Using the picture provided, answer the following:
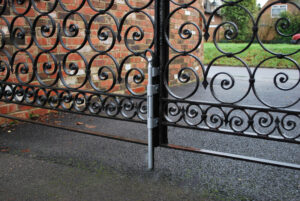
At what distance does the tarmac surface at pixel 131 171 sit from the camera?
1.71m

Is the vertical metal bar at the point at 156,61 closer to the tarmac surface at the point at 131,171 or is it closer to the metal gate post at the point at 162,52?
the metal gate post at the point at 162,52

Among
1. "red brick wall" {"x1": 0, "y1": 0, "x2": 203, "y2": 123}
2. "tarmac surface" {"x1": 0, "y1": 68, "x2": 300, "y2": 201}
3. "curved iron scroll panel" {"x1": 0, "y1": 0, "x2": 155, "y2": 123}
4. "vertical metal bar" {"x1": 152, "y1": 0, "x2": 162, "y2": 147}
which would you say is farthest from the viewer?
"red brick wall" {"x1": 0, "y1": 0, "x2": 203, "y2": 123}

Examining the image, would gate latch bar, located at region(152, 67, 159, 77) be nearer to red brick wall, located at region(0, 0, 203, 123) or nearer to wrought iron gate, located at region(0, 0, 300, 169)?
wrought iron gate, located at region(0, 0, 300, 169)

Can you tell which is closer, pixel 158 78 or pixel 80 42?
pixel 158 78

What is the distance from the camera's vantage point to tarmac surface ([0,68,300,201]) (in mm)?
1711

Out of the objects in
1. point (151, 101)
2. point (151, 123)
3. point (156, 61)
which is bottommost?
point (151, 123)

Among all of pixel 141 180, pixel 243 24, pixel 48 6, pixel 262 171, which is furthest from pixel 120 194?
pixel 243 24

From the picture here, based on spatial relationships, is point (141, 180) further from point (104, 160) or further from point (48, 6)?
point (48, 6)

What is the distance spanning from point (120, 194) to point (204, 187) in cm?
51

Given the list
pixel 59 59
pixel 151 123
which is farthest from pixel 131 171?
pixel 59 59

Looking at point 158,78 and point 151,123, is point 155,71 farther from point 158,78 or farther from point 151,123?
point 151,123

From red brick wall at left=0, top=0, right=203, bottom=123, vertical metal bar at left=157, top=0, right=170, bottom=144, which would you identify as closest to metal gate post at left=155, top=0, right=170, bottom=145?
vertical metal bar at left=157, top=0, right=170, bottom=144

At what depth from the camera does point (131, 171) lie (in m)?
2.01

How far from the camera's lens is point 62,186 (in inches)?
71.1
